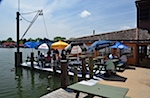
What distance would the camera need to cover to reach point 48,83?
11.4 m

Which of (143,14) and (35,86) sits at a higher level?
(143,14)

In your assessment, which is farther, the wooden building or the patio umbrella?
the wooden building

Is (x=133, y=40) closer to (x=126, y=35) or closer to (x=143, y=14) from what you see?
(x=126, y=35)

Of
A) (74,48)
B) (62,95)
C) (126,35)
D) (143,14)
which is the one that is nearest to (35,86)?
(62,95)

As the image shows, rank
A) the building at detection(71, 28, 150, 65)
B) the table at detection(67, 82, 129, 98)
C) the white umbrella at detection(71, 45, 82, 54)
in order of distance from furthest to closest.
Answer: the building at detection(71, 28, 150, 65) → the white umbrella at detection(71, 45, 82, 54) → the table at detection(67, 82, 129, 98)

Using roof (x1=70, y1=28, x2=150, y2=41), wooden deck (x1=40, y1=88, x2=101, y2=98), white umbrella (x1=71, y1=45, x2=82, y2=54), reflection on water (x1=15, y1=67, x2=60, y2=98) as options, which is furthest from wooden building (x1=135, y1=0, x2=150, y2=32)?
wooden deck (x1=40, y1=88, x2=101, y2=98)

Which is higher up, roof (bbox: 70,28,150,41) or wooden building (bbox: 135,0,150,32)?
wooden building (bbox: 135,0,150,32)

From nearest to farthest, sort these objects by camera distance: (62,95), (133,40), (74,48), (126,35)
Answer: (62,95) → (74,48) → (133,40) → (126,35)

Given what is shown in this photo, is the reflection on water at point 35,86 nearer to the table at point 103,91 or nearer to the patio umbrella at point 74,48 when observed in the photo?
the patio umbrella at point 74,48

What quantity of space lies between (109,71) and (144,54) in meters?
11.5

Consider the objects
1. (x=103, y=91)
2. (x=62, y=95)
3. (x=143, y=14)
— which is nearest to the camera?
(x=103, y=91)

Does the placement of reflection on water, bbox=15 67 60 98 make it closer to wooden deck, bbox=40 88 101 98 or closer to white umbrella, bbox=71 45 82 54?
wooden deck, bbox=40 88 101 98

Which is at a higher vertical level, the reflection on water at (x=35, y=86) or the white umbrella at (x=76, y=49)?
the white umbrella at (x=76, y=49)

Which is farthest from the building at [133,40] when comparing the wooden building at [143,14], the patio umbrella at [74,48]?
the patio umbrella at [74,48]
